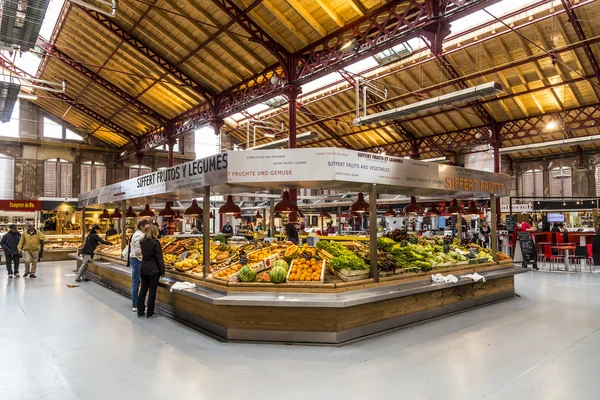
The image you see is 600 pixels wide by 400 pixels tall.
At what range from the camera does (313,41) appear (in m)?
11.9

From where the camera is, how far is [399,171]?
584 cm

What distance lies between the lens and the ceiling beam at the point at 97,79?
54.1 feet

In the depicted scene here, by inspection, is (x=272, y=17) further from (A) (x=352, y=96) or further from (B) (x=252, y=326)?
(B) (x=252, y=326)

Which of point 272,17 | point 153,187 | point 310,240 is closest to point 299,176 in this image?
point 153,187

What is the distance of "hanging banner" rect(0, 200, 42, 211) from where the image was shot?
54.6 ft

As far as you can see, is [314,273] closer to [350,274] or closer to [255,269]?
[350,274]

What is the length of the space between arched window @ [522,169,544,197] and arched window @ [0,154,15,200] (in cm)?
2880

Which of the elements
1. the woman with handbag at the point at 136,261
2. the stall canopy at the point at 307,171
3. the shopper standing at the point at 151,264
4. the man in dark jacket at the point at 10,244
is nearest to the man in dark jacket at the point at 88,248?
the man in dark jacket at the point at 10,244

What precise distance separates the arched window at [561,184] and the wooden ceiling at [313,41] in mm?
2959

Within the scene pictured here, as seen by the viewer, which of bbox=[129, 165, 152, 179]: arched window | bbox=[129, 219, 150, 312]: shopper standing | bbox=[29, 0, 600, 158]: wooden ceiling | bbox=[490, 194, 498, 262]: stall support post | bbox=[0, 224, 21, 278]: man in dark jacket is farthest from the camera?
bbox=[129, 165, 152, 179]: arched window

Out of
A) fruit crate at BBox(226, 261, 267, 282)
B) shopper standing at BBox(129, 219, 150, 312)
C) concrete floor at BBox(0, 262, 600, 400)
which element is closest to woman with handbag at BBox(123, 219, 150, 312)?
shopper standing at BBox(129, 219, 150, 312)

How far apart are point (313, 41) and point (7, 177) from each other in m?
19.3

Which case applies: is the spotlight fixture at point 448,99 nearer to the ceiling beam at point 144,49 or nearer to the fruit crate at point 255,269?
the fruit crate at point 255,269

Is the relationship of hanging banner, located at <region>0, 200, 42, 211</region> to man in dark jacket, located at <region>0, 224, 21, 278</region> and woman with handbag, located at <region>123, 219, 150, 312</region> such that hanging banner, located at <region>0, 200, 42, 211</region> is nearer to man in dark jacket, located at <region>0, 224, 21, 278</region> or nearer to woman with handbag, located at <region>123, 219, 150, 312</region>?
man in dark jacket, located at <region>0, 224, 21, 278</region>
